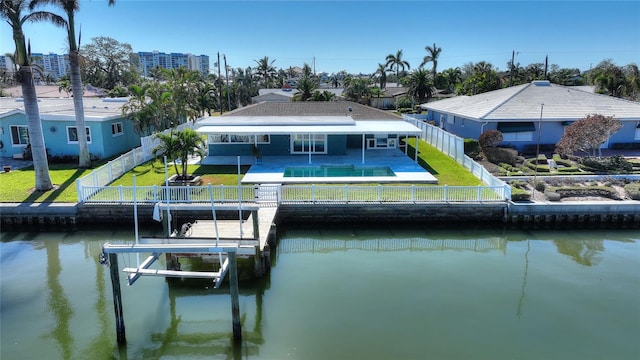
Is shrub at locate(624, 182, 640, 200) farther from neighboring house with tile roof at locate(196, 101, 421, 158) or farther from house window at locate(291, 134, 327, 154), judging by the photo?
house window at locate(291, 134, 327, 154)

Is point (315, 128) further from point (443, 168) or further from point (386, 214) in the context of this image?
point (386, 214)

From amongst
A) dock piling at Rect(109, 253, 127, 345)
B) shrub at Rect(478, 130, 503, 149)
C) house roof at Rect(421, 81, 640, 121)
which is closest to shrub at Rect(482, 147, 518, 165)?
shrub at Rect(478, 130, 503, 149)

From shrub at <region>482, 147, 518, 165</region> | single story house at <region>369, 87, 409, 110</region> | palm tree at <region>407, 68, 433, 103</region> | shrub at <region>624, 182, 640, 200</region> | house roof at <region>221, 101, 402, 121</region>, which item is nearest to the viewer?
shrub at <region>624, 182, 640, 200</region>

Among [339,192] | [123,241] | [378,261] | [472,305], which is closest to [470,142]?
[339,192]

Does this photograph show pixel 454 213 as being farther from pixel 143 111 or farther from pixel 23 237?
pixel 143 111

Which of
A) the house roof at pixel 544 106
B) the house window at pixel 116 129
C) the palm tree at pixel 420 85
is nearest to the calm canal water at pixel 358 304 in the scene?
the house window at pixel 116 129
